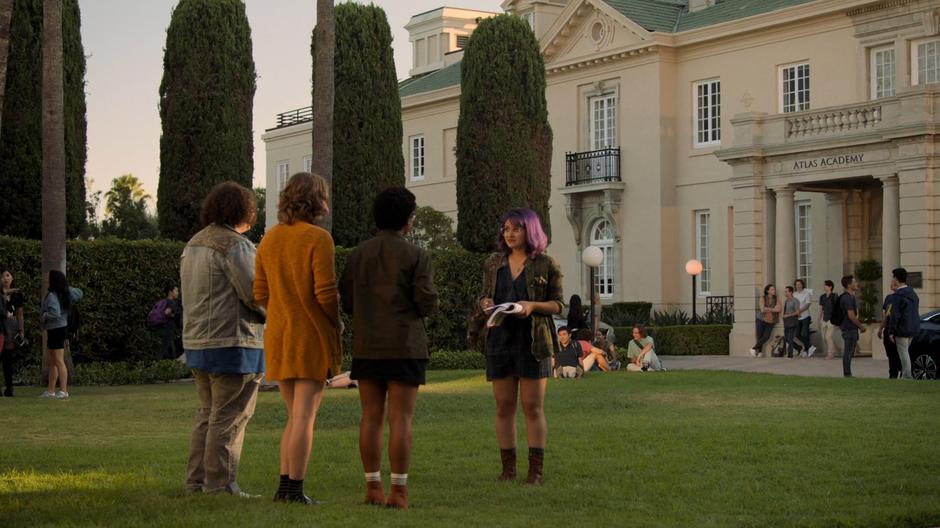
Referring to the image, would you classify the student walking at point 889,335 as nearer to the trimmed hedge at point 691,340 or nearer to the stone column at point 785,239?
the stone column at point 785,239

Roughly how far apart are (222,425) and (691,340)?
28385 millimetres

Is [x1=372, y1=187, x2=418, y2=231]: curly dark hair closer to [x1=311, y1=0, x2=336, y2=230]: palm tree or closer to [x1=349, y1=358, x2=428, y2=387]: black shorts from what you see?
[x1=349, y1=358, x2=428, y2=387]: black shorts

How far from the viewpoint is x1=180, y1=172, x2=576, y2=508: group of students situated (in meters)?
8.56

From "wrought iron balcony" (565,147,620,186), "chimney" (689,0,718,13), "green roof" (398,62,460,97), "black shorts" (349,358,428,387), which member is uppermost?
"chimney" (689,0,718,13)

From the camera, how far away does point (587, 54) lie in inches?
1730

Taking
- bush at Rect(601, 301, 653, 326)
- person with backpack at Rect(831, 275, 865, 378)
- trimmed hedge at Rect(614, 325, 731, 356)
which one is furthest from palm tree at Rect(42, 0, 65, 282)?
bush at Rect(601, 301, 653, 326)

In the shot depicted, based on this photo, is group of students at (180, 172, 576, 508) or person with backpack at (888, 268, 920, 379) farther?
person with backpack at (888, 268, 920, 379)

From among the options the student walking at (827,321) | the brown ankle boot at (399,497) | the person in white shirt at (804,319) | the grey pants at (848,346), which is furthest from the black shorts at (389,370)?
the person in white shirt at (804,319)

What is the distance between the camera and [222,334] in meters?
8.91

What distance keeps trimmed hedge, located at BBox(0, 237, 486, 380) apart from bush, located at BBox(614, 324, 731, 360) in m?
14.1

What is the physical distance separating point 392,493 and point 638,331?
18624mm

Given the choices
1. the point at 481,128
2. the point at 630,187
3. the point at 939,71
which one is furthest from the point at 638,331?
the point at 630,187

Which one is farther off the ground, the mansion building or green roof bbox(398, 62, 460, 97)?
Answer: green roof bbox(398, 62, 460, 97)

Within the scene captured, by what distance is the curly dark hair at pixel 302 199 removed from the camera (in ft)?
28.4
